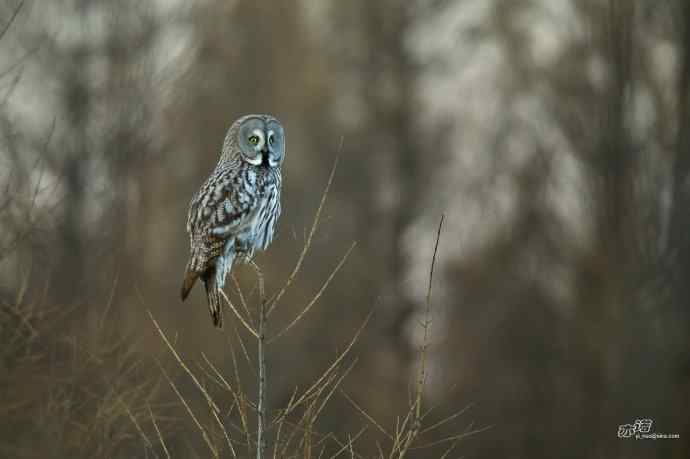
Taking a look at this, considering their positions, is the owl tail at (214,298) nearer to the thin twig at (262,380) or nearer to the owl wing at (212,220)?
the owl wing at (212,220)

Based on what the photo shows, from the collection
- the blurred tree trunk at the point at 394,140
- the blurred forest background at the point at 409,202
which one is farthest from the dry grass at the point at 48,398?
the blurred tree trunk at the point at 394,140

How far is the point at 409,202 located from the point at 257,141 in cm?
1260

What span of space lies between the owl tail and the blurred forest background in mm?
1122

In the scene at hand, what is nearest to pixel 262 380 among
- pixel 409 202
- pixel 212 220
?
pixel 212 220

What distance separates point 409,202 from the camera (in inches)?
696

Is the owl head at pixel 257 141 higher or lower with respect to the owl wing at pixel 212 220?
higher

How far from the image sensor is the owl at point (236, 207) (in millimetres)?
4551

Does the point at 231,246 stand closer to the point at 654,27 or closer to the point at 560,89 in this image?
the point at 654,27

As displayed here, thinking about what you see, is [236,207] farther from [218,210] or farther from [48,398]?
[48,398]

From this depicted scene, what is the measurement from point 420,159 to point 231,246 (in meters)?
13.4

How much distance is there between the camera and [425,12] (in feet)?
54.9

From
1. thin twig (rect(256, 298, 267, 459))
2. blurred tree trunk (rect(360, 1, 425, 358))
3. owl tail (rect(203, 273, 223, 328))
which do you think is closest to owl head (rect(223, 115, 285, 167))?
owl tail (rect(203, 273, 223, 328))

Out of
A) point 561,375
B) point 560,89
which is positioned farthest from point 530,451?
point 560,89

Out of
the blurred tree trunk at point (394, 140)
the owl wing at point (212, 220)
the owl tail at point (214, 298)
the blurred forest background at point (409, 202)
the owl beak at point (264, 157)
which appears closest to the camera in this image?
the owl tail at point (214, 298)
